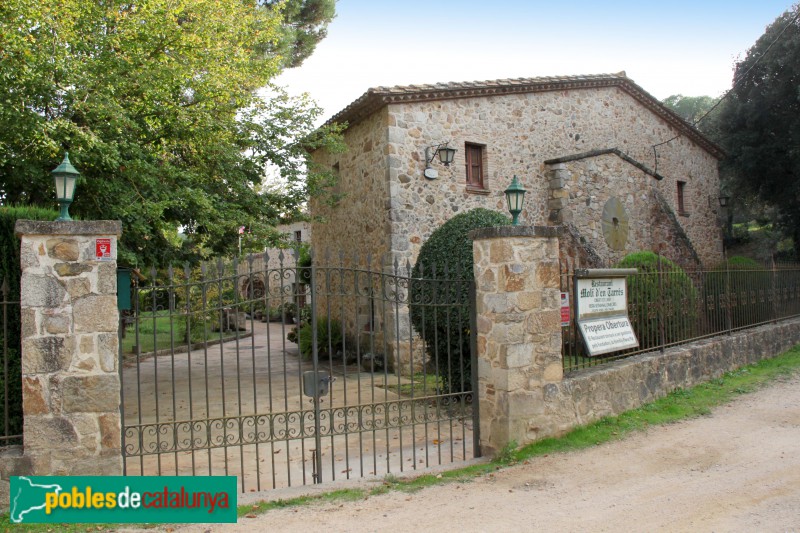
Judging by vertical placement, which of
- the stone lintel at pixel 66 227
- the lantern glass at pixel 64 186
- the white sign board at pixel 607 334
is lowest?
the white sign board at pixel 607 334

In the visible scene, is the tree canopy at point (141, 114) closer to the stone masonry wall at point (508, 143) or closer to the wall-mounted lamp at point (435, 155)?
the stone masonry wall at point (508, 143)

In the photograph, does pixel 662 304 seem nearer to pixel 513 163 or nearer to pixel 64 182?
pixel 513 163

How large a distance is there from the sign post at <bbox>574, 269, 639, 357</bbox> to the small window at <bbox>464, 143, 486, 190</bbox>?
18.0 feet

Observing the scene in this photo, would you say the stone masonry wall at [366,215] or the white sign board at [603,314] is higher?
the stone masonry wall at [366,215]

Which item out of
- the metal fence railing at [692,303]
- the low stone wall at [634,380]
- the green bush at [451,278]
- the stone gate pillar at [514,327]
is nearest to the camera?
→ the stone gate pillar at [514,327]

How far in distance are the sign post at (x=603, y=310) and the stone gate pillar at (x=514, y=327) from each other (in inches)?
38.9

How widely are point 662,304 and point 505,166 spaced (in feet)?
17.9

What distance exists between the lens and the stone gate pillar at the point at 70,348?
163 inches

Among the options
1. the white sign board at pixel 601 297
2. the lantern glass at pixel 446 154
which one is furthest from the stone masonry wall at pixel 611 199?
the white sign board at pixel 601 297

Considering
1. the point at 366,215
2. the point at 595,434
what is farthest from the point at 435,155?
the point at 595,434

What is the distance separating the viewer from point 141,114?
8.40 meters

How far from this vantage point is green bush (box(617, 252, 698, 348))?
815cm

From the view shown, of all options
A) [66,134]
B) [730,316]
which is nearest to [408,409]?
[66,134]

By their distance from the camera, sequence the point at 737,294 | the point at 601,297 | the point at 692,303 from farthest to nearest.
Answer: the point at 737,294
the point at 692,303
the point at 601,297
